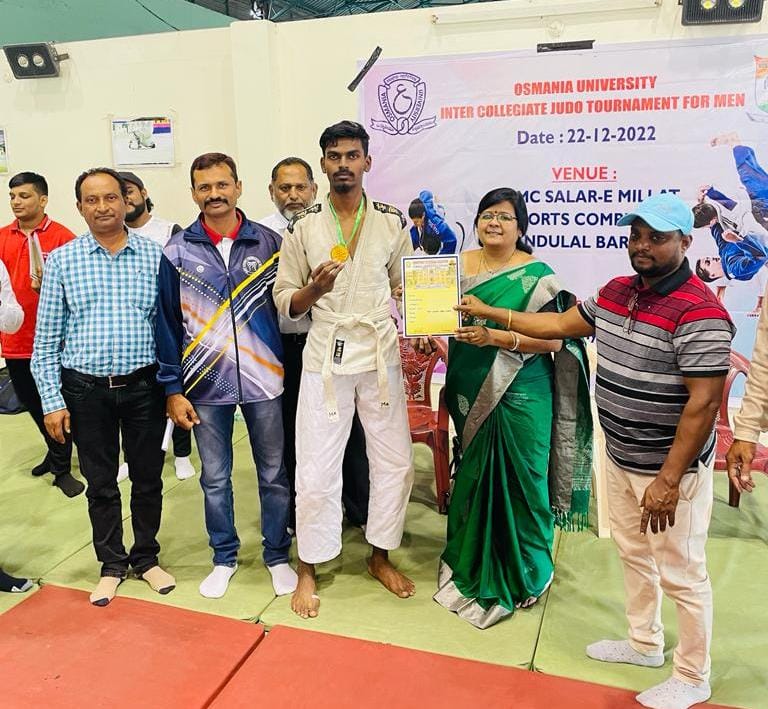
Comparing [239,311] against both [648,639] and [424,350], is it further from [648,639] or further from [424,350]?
[648,639]

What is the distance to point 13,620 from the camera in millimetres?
2580

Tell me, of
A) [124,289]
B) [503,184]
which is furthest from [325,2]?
[124,289]

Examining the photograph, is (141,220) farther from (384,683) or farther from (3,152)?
(384,683)

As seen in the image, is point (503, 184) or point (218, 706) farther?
point (503, 184)

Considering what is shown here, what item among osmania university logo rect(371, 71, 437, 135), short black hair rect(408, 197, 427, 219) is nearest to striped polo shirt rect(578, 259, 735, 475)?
short black hair rect(408, 197, 427, 219)

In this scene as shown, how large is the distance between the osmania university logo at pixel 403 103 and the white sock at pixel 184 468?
2.44 meters

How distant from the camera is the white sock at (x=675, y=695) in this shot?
6.77 feet

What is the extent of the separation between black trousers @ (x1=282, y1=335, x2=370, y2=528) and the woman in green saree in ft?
2.13

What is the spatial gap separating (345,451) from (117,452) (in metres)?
1.00

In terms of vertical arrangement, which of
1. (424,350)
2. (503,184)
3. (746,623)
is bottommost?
(746,623)

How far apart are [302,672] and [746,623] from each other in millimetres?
1652

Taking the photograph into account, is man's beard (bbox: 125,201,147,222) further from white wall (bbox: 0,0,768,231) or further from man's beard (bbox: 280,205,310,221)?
white wall (bbox: 0,0,768,231)

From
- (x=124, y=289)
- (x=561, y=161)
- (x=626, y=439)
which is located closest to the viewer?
(x=626, y=439)

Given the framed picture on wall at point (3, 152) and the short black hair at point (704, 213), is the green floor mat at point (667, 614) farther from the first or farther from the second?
the framed picture on wall at point (3, 152)
